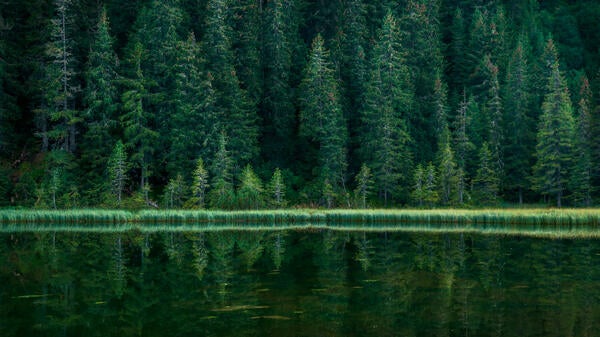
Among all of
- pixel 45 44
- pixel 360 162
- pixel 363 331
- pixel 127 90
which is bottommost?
pixel 363 331

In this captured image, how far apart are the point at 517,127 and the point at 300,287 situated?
181ft

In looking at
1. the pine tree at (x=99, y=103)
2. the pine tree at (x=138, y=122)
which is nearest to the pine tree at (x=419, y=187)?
the pine tree at (x=138, y=122)

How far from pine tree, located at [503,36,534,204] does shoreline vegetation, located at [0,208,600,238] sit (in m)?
23.5

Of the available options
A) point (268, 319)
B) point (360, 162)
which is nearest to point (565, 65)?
point (360, 162)

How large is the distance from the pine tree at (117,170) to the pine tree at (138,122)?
199cm

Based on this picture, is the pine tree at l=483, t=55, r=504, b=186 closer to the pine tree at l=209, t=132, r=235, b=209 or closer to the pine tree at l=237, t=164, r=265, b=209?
the pine tree at l=237, t=164, r=265, b=209

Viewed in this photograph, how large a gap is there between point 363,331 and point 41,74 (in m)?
56.3

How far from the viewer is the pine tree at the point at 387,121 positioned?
65688 millimetres

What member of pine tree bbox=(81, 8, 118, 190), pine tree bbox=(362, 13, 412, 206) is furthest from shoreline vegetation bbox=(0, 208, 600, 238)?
pine tree bbox=(362, 13, 412, 206)

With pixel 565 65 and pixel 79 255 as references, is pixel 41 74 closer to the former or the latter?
pixel 79 255

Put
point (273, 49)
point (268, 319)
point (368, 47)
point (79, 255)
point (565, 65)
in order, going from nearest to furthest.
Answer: point (268, 319), point (79, 255), point (273, 49), point (368, 47), point (565, 65)

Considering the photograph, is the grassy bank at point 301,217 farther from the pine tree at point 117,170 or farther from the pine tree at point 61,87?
the pine tree at point 61,87

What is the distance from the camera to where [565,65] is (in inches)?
3342

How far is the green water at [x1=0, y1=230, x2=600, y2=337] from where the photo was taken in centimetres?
1662
